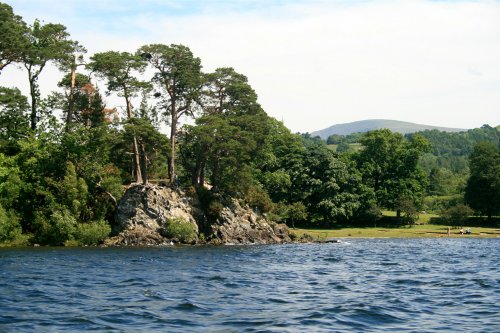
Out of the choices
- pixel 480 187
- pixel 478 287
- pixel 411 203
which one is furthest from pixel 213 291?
pixel 480 187

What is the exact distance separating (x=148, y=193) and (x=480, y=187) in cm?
7013

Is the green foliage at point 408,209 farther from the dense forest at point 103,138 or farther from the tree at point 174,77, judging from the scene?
the tree at point 174,77

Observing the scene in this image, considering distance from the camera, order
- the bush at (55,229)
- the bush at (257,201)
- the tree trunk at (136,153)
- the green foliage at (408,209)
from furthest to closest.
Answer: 1. the green foliage at (408,209)
2. the bush at (257,201)
3. the tree trunk at (136,153)
4. the bush at (55,229)

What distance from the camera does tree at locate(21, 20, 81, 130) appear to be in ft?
227

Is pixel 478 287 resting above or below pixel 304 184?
below

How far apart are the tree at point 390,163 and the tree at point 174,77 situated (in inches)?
1789

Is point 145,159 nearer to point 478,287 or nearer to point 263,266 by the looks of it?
point 263,266

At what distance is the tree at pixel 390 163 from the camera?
109500 millimetres

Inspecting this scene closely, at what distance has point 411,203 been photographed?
4016 inches

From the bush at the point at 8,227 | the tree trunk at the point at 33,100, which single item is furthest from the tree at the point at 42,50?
the bush at the point at 8,227

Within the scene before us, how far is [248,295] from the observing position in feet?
87.4

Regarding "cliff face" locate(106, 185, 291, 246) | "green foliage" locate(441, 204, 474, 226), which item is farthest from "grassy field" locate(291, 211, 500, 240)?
"cliff face" locate(106, 185, 291, 246)

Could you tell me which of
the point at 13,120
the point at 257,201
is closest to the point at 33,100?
the point at 13,120

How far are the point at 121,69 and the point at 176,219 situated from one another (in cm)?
1888
